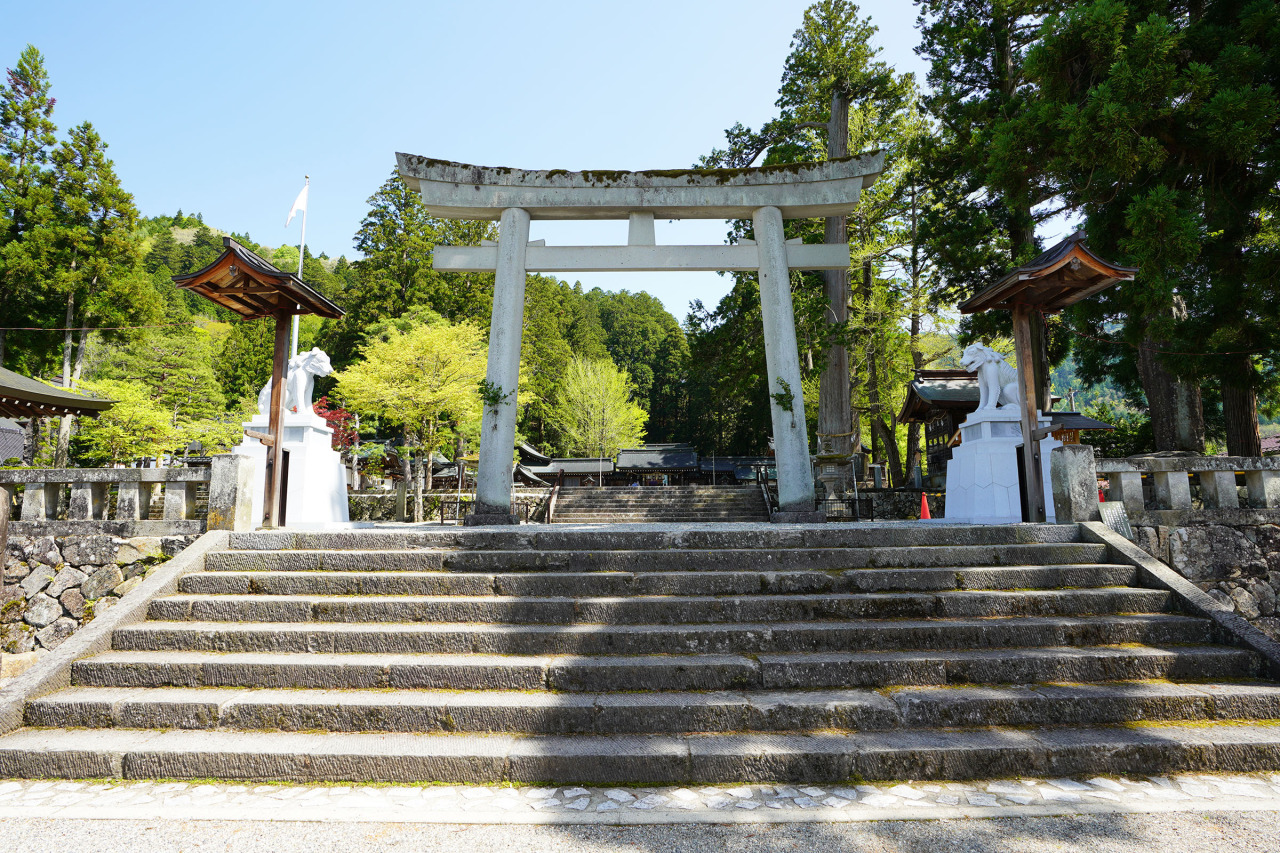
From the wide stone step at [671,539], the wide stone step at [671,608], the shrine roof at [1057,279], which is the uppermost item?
the shrine roof at [1057,279]

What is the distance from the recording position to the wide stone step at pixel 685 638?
13.6 feet

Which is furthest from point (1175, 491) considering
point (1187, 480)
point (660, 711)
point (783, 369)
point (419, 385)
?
point (419, 385)

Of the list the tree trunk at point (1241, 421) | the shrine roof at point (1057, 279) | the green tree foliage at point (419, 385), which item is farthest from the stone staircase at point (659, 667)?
the green tree foliage at point (419, 385)

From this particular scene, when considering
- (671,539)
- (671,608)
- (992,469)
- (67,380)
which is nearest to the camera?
(671,608)

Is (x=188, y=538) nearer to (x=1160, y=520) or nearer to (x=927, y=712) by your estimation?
(x=927, y=712)

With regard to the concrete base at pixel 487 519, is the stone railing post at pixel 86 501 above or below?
above

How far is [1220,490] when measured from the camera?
5887 millimetres

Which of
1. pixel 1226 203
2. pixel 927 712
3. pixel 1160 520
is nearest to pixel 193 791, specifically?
pixel 927 712

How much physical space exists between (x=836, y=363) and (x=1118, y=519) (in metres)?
9.58

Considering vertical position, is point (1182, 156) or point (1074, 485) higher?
point (1182, 156)

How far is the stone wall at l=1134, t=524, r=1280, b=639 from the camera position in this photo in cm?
555

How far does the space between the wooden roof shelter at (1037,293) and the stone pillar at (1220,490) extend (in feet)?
4.87

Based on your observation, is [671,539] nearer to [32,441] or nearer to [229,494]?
[229,494]

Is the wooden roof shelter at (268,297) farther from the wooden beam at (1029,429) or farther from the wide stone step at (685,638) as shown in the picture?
the wooden beam at (1029,429)
